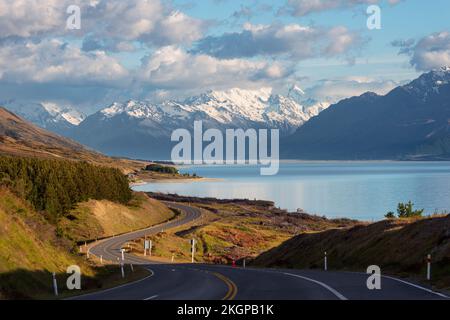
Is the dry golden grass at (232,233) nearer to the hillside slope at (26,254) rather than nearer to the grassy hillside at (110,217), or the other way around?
the grassy hillside at (110,217)

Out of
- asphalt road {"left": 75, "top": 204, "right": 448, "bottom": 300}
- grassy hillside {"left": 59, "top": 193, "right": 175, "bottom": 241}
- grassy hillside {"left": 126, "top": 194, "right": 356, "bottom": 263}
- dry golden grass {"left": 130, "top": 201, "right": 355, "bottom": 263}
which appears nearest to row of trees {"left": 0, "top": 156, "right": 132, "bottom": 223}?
grassy hillside {"left": 59, "top": 193, "right": 175, "bottom": 241}

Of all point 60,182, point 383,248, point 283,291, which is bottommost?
point 383,248

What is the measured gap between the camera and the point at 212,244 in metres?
107

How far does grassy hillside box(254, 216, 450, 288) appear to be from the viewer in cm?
3525

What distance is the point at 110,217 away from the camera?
406ft

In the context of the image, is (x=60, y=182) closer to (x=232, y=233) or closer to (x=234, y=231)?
(x=232, y=233)

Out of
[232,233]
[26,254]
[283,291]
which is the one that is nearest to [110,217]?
[232,233]

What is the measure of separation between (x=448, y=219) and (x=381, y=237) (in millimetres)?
5642

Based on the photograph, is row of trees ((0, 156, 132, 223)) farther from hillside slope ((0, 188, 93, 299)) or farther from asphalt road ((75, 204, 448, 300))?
asphalt road ((75, 204, 448, 300))

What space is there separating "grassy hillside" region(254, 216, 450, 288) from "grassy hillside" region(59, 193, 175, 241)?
4706 centimetres

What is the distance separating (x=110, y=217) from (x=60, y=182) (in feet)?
43.8

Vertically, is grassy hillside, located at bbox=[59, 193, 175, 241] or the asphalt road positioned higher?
the asphalt road

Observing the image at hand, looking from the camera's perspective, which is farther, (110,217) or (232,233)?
Answer: (110,217)
